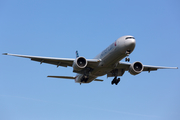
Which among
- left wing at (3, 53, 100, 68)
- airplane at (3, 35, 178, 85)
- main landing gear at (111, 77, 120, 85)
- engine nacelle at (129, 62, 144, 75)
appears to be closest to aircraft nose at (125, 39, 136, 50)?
airplane at (3, 35, 178, 85)

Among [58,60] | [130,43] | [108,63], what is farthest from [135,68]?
[58,60]

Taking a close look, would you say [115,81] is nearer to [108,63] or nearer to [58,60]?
[108,63]

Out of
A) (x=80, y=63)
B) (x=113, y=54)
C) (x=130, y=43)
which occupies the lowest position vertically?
(x=80, y=63)

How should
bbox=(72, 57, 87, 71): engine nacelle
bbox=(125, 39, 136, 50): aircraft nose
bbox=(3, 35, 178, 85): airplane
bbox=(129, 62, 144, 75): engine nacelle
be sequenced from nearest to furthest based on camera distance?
bbox=(125, 39, 136, 50): aircraft nose → bbox=(3, 35, 178, 85): airplane → bbox=(72, 57, 87, 71): engine nacelle → bbox=(129, 62, 144, 75): engine nacelle

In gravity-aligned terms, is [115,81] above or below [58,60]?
below

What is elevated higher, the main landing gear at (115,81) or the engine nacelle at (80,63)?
the engine nacelle at (80,63)

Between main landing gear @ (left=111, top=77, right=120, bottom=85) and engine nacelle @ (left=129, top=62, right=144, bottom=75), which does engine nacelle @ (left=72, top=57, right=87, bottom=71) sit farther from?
main landing gear @ (left=111, top=77, right=120, bottom=85)

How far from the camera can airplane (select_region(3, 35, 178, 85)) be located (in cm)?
2809

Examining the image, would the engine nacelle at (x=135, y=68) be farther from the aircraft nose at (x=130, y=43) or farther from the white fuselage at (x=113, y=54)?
the aircraft nose at (x=130, y=43)

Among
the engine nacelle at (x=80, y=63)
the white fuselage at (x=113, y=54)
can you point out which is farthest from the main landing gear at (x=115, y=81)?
the engine nacelle at (x=80, y=63)

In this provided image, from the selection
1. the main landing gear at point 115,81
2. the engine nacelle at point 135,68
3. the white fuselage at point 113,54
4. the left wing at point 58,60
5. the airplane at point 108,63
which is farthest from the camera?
the main landing gear at point 115,81

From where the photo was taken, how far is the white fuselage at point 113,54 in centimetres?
2776

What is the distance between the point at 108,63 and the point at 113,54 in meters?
1.66

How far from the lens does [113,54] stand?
28.9 meters
